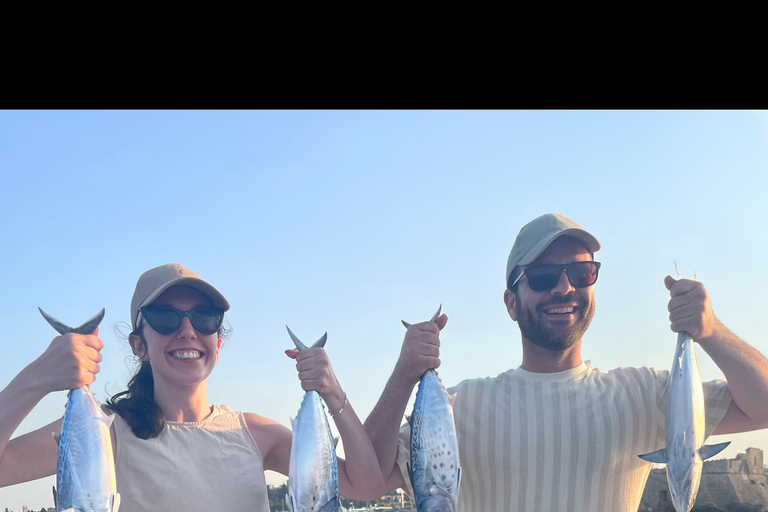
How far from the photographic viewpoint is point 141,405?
9.47 ft

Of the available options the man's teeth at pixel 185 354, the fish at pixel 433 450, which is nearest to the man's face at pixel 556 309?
the fish at pixel 433 450

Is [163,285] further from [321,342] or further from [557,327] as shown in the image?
[557,327]

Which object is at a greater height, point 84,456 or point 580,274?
point 580,274

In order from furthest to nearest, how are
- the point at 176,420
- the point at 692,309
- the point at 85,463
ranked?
the point at 176,420 → the point at 692,309 → the point at 85,463

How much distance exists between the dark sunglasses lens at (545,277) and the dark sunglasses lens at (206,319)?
1368mm

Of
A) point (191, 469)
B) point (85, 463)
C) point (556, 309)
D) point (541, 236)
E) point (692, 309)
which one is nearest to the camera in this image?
point (85, 463)

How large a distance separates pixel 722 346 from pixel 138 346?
2.38 meters

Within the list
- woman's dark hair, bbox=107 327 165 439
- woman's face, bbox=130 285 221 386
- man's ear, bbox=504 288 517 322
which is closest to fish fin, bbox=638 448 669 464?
man's ear, bbox=504 288 517 322

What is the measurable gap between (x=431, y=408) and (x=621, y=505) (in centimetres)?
92

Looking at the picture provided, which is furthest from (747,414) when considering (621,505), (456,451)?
(456,451)

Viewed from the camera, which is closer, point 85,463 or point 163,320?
point 85,463

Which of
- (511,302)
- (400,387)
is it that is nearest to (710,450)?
(511,302)

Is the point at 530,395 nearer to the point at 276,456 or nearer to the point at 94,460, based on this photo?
the point at 276,456

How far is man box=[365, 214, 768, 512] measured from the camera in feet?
9.14
